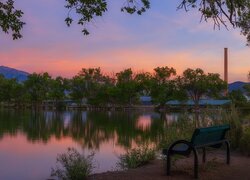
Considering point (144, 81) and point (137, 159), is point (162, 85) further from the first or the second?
point (137, 159)

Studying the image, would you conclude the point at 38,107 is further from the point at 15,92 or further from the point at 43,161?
the point at 43,161

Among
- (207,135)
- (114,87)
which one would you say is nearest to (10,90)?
(114,87)

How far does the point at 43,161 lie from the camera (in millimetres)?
18188

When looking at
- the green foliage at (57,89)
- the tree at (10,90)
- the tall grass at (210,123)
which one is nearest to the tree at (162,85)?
the green foliage at (57,89)

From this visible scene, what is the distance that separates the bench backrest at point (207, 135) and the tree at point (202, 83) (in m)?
96.1

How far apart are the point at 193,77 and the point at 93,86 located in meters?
33.7

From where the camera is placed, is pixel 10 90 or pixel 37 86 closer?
pixel 37 86

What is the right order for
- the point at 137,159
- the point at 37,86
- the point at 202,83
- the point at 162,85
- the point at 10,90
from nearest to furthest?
1. the point at 137,159
2. the point at 202,83
3. the point at 162,85
4. the point at 37,86
5. the point at 10,90

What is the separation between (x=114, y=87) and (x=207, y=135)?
379ft

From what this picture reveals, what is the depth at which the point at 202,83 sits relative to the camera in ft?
347

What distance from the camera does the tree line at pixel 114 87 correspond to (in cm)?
10912

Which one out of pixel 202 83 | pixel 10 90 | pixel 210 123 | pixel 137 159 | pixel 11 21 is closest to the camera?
pixel 11 21

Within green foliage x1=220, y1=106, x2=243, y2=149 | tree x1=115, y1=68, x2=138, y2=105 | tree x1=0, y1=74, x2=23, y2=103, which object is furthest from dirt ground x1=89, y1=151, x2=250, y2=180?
tree x1=0, y1=74, x2=23, y2=103

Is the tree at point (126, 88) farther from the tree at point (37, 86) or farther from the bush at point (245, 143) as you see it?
the bush at point (245, 143)
